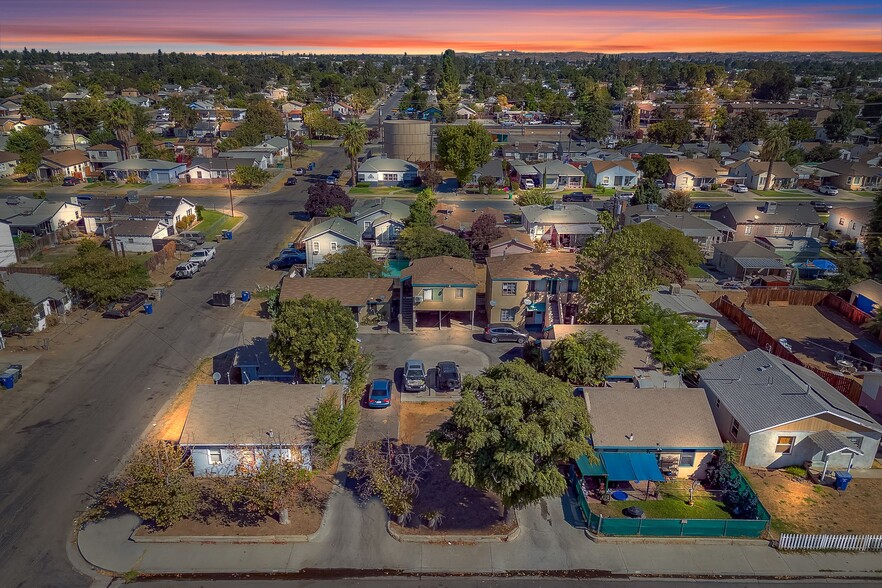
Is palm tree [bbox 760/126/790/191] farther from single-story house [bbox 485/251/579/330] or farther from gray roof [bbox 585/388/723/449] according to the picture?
gray roof [bbox 585/388/723/449]

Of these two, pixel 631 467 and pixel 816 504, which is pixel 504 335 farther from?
pixel 816 504

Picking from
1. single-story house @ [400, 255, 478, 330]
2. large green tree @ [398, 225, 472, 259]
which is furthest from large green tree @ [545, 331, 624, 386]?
large green tree @ [398, 225, 472, 259]

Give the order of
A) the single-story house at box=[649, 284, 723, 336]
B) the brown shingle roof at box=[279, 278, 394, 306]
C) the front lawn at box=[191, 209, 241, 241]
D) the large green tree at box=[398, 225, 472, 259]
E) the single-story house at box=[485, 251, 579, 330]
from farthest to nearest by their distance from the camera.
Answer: the front lawn at box=[191, 209, 241, 241], the large green tree at box=[398, 225, 472, 259], the brown shingle roof at box=[279, 278, 394, 306], the single-story house at box=[485, 251, 579, 330], the single-story house at box=[649, 284, 723, 336]

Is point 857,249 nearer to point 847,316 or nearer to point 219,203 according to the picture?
point 847,316

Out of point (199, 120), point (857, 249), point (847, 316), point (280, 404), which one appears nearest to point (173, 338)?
point (280, 404)

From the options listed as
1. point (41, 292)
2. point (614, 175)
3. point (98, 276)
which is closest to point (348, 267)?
point (98, 276)

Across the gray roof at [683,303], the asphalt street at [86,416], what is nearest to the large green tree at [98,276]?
the asphalt street at [86,416]
